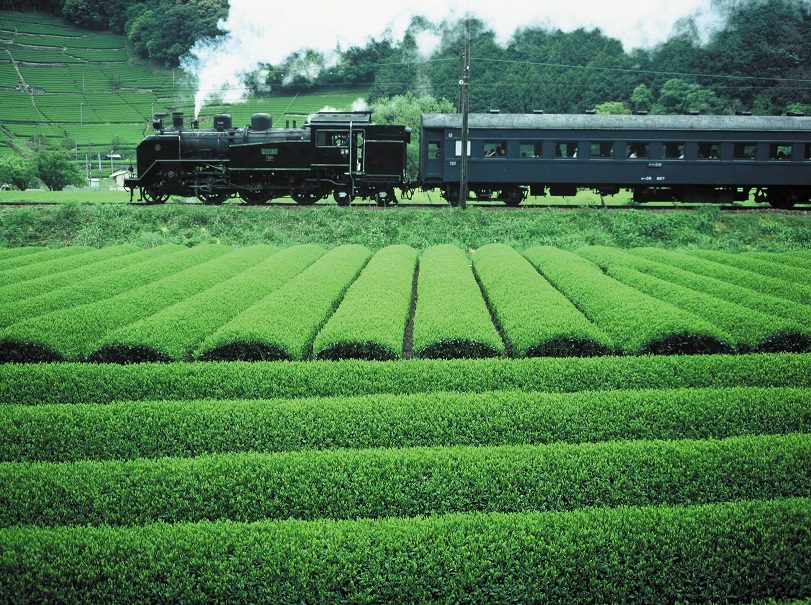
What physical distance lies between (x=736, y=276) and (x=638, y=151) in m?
12.1

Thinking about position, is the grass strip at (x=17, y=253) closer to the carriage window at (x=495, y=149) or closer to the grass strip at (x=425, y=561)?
the carriage window at (x=495, y=149)

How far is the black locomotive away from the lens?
88.5 ft

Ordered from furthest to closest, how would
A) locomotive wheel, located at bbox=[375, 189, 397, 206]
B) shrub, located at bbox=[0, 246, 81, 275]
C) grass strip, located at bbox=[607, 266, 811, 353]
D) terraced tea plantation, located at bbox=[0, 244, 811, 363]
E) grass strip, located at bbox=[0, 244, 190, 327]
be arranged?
locomotive wheel, located at bbox=[375, 189, 397, 206], shrub, located at bbox=[0, 246, 81, 275], grass strip, located at bbox=[0, 244, 190, 327], grass strip, located at bbox=[607, 266, 811, 353], terraced tea plantation, located at bbox=[0, 244, 811, 363]

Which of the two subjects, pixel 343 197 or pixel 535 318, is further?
pixel 343 197

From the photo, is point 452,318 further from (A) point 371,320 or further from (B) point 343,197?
(B) point 343,197

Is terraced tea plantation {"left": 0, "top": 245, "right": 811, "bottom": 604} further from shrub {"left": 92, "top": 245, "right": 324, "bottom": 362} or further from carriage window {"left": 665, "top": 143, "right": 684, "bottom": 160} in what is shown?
carriage window {"left": 665, "top": 143, "right": 684, "bottom": 160}

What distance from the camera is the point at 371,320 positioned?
39.3ft

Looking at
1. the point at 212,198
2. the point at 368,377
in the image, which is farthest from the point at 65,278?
the point at 212,198

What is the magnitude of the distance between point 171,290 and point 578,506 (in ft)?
36.9

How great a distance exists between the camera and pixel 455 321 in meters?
12.0

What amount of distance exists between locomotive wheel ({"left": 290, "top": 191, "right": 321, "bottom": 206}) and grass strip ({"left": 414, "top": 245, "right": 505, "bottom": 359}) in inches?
439

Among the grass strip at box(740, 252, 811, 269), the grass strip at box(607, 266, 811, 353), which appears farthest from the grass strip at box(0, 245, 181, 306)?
the grass strip at box(740, 252, 811, 269)

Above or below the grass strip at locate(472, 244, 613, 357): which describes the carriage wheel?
above

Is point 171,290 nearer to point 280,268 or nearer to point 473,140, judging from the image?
point 280,268
